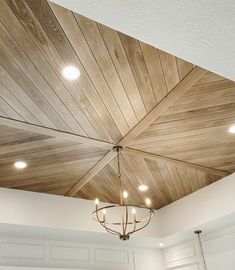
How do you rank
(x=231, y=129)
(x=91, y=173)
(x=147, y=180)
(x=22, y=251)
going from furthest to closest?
1. (x=22, y=251)
2. (x=147, y=180)
3. (x=91, y=173)
4. (x=231, y=129)

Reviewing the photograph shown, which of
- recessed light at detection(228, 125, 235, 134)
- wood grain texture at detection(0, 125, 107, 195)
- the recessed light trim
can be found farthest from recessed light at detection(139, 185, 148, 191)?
recessed light at detection(228, 125, 235, 134)

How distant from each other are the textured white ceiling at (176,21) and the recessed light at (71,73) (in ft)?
3.04

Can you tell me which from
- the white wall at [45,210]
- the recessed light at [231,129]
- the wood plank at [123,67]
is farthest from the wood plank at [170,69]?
the white wall at [45,210]

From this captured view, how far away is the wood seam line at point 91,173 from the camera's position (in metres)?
3.21

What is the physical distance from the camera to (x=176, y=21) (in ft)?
3.78

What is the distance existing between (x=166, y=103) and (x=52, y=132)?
106 cm

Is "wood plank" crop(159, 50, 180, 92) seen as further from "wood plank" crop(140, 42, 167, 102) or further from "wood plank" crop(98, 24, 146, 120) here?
"wood plank" crop(98, 24, 146, 120)

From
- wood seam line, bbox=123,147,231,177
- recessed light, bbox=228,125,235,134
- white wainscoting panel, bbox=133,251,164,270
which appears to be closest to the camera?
recessed light, bbox=228,125,235,134

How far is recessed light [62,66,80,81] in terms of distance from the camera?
2088 mm

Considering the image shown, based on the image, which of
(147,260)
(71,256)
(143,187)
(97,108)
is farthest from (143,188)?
(97,108)

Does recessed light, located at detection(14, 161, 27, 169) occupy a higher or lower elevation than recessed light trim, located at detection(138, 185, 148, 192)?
lower

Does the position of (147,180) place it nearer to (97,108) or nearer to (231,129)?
(231,129)

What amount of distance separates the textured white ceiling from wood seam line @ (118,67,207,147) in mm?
855

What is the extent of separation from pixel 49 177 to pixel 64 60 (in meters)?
1.95
